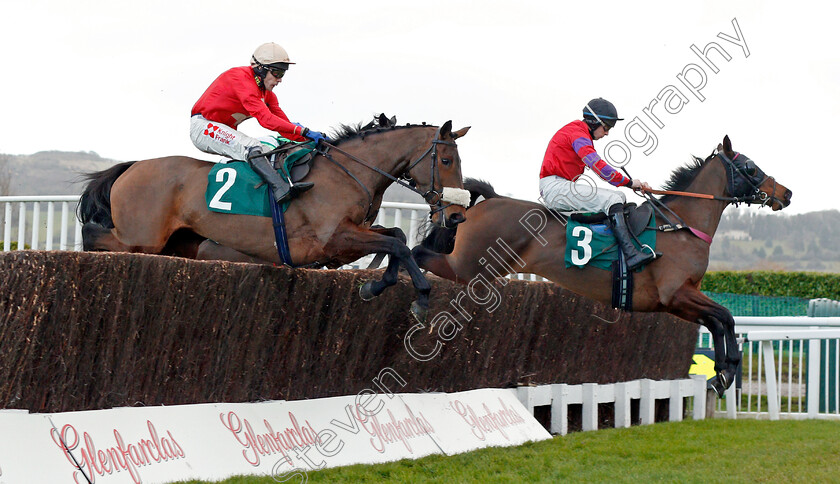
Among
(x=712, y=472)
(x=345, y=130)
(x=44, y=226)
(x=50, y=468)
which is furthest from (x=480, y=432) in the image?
(x=44, y=226)

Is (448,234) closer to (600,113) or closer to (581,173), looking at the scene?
(581,173)

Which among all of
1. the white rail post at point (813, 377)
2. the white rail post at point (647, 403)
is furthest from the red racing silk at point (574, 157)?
the white rail post at point (813, 377)

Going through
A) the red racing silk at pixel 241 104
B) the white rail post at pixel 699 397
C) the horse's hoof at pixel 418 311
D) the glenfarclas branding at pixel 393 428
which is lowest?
the white rail post at pixel 699 397

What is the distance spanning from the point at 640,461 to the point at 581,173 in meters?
1.87

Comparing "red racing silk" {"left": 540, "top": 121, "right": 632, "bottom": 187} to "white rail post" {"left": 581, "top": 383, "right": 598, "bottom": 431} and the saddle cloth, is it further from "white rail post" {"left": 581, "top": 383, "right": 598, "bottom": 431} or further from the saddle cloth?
"white rail post" {"left": 581, "top": 383, "right": 598, "bottom": 431}

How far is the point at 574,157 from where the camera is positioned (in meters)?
5.97

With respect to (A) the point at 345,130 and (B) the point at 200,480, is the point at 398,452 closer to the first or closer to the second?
(B) the point at 200,480

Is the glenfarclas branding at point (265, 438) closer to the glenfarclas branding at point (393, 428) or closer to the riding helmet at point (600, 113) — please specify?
the glenfarclas branding at point (393, 428)

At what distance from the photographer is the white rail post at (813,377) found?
25.2 feet

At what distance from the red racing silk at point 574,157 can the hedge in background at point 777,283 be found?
65.7 ft

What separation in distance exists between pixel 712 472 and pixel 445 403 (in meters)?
1.60

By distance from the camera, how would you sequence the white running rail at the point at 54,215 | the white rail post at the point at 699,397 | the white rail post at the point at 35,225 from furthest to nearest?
the white rail post at the point at 699,397 < the white rail post at the point at 35,225 < the white running rail at the point at 54,215

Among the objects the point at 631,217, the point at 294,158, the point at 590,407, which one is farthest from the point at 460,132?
the point at 590,407

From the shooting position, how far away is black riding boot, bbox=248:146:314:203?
5.14m
